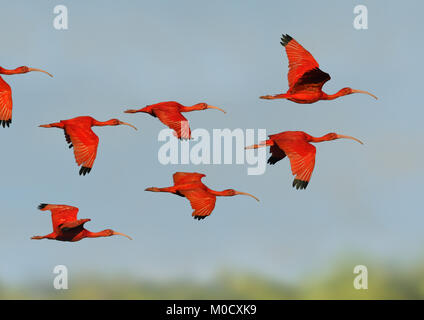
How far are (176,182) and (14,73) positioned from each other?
226 inches

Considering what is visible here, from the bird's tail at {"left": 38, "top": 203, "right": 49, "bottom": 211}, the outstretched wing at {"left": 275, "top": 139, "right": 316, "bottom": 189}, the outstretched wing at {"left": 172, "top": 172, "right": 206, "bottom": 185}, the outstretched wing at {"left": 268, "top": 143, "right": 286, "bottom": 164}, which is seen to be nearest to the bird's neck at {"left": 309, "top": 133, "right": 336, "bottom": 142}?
the outstretched wing at {"left": 268, "top": 143, "right": 286, "bottom": 164}

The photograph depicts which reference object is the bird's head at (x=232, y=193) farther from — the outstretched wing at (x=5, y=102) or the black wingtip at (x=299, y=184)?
the outstretched wing at (x=5, y=102)

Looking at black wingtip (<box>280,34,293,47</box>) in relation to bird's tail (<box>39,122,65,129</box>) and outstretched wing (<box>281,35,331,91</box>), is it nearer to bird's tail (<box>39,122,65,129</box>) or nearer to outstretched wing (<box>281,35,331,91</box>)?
outstretched wing (<box>281,35,331,91</box>)

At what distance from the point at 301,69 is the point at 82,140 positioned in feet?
19.0

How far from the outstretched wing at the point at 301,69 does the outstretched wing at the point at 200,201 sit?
3495mm

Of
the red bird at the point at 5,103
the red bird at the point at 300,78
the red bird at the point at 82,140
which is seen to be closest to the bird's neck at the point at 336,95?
the red bird at the point at 300,78

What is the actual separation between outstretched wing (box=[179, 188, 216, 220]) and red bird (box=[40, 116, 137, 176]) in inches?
98.4

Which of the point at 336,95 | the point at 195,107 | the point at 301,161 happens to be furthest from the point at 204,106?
the point at 301,161

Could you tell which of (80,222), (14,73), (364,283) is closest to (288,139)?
(364,283)

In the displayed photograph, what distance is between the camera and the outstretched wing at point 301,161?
19578 millimetres

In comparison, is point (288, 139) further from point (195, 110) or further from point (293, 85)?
point (195, 110)

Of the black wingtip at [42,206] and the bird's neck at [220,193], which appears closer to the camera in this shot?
the black wingtip at [42,206]

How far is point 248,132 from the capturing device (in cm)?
2100

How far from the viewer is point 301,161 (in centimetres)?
1980
